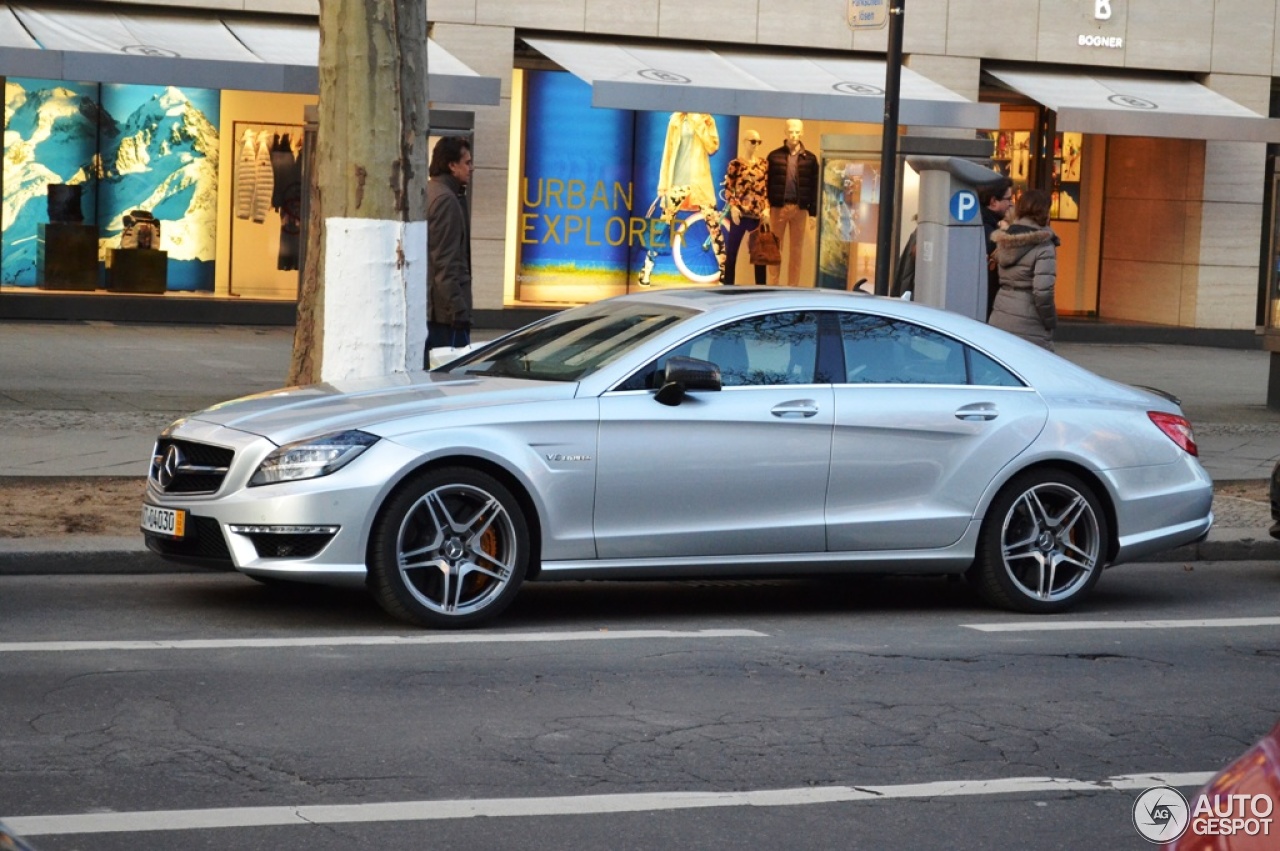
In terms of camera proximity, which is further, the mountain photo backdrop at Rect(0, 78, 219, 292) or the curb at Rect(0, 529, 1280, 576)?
the mountain photo backdrop at Rect(0, 78, 219, 292)

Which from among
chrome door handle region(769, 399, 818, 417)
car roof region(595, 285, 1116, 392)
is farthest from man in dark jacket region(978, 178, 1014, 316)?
chrome door handle region(769, 399, 818, 417)

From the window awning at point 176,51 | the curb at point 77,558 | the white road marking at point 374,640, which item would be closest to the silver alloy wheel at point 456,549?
the white road marking at point 374,640

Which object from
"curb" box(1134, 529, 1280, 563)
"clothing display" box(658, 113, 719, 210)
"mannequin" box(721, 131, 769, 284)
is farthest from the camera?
"mannequin" box(721, 131, 769, 284)

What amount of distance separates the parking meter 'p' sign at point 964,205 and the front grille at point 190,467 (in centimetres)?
743

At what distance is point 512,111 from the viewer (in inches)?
876

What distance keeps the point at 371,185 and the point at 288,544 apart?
3.49 m

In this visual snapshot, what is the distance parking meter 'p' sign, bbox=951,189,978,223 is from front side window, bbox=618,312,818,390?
5.70 meters

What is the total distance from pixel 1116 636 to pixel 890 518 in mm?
1078

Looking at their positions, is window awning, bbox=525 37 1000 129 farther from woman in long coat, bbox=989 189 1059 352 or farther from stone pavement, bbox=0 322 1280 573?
woman in long coat, bbox=989 189 1059 352

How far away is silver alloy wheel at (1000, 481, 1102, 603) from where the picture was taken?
8828 millimetres

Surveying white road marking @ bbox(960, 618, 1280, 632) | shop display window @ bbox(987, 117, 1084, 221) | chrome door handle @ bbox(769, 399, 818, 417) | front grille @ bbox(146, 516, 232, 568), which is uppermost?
shop display window @ bbox(987, 117, 1084, 221)

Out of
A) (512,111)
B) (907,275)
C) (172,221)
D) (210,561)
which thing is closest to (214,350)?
(172,221)

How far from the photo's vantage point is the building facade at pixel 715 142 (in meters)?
21.1

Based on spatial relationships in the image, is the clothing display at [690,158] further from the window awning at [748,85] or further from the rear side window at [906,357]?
the rear side window at [906,357]
